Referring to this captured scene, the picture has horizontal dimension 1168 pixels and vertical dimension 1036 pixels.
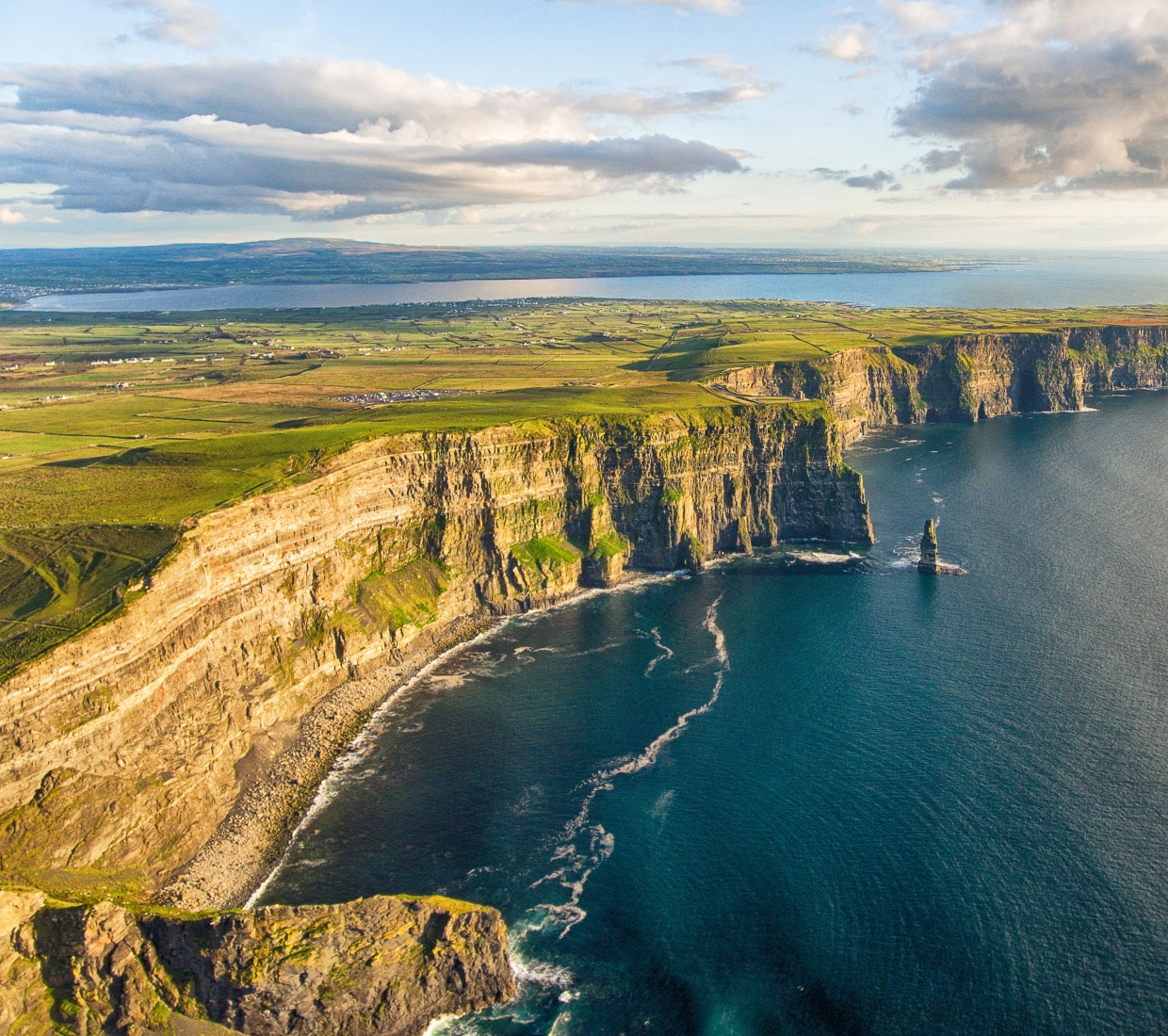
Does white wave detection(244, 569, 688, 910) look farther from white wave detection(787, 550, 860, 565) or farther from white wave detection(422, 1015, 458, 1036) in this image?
white wave detection(787, 550, 860, 565)

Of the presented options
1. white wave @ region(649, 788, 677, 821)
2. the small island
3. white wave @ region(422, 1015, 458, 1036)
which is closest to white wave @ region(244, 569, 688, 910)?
white wave @ region(422, 1015, 458, 1036)

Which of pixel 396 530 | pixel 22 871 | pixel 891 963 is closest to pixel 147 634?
pixel 22 871

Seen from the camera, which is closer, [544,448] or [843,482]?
[544,448]

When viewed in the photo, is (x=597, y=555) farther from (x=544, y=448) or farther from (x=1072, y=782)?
(x=1072, y=782)

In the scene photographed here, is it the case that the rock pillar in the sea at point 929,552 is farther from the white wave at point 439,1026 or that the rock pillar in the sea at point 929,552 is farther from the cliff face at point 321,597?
the white wave at point 439,1026

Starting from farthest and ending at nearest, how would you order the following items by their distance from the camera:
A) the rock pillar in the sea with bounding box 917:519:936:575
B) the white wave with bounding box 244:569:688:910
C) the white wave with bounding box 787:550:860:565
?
1. the white wave with bounding box 787:550:860:565
2. the rock pillar in the sea with bounding box 917:519:936:575
3. the white wave with bounding box 244:569:688:910

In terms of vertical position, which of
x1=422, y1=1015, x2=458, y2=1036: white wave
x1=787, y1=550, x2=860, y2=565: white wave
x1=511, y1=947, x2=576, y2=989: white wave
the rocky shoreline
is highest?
x1=787, y1=550, x2=860, y2=565: white wave

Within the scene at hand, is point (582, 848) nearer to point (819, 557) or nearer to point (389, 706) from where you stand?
point (389, 706)
